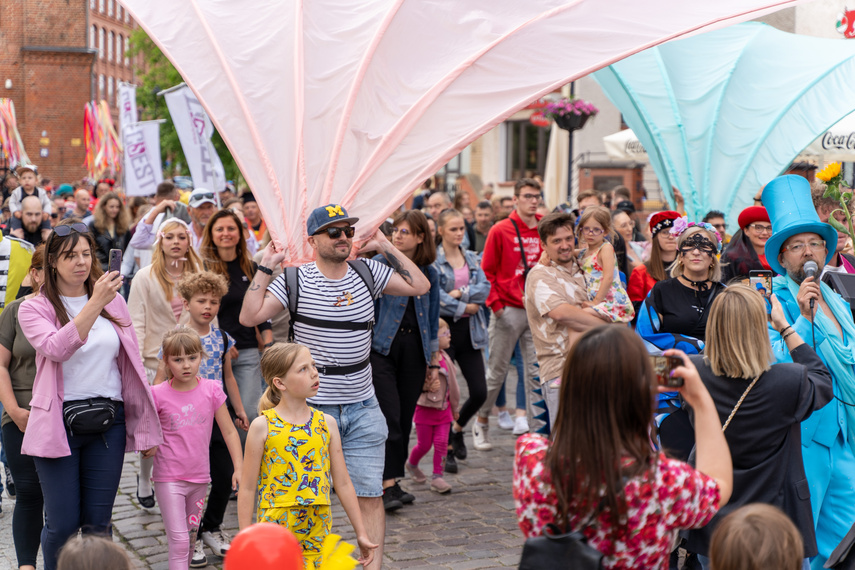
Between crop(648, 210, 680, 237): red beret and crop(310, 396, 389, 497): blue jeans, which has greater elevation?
crop(648, 210, 680, 237): red beret

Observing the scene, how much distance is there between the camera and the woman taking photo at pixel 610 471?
99.0 inches

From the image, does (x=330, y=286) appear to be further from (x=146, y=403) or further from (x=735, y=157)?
(x=735, y=157)

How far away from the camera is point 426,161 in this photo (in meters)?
5.58

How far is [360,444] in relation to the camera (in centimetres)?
518

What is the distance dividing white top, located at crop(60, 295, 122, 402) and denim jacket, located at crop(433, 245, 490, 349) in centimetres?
337

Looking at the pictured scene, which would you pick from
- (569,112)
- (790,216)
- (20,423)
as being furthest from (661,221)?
(569,112)

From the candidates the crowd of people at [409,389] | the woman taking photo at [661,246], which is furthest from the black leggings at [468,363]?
the woman taking photo at [661,246]

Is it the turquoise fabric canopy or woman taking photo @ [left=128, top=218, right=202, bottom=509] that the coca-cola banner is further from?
woman taking photo @ [left=128, top=218, right=202, bottom=509]

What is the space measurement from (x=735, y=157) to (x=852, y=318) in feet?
16.2

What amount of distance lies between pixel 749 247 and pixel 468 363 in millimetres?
2559

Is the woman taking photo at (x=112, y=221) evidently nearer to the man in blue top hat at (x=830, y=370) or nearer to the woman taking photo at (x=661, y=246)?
the woman taking photo at (x=661, y=246)

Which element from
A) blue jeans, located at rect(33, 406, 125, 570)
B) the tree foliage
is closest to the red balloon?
blue jeans, located at rect(33, 406, 125, 570)

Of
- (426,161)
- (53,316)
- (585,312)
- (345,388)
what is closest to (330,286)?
(345,388)

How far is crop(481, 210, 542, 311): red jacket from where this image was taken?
27.5 feet
